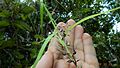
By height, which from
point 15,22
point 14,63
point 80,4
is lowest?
point 14,63

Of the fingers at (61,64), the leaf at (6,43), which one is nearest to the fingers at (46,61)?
the fingers at (61,64)

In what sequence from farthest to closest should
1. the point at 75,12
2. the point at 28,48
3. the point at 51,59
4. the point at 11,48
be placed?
1. the point at 75,12
2. the point at 28,48
3. the point at 11,48
4. the point at 51,59

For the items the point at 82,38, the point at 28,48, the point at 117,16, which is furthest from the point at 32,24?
the point at 117,16

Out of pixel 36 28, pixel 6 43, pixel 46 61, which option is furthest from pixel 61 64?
pixel 36 28

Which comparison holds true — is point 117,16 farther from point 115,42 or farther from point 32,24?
point 32,24

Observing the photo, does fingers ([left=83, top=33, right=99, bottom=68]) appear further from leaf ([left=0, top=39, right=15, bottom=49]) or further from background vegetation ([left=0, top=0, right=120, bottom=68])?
leaf ([left=0, top=39, right=15, bottom=49])

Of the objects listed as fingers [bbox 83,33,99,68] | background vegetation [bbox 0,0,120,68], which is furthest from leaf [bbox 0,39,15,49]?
fingers [bbox 83,33,99,68]

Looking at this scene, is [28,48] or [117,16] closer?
[28,48]

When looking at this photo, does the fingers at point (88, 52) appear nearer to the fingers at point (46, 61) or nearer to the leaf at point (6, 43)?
the fingers at point (46, 61)
